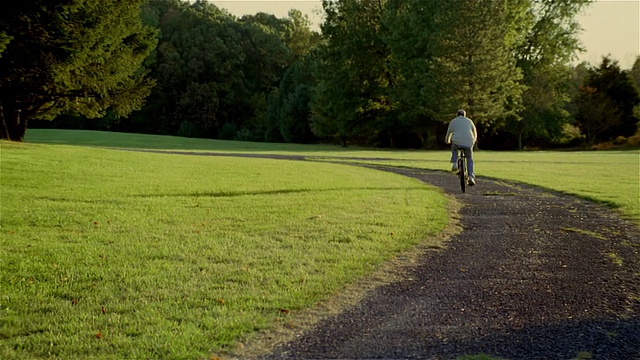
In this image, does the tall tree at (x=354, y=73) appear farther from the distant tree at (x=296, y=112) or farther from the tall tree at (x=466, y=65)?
the tall tree at (x=466, y=65)

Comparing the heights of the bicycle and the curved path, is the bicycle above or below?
above

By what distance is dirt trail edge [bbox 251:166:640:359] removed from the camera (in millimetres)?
3975

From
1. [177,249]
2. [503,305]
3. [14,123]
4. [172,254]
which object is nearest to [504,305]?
[503,305]

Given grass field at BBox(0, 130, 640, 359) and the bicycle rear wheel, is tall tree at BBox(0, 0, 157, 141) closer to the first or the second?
grass field at BBox(0, 130, 640, 359)

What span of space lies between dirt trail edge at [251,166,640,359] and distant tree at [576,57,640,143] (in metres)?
48.9

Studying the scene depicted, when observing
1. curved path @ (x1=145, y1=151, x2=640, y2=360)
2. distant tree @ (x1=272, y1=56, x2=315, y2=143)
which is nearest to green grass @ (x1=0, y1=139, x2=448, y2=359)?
curved path @ (x1=145, y1=151, x2=640, y2=360)

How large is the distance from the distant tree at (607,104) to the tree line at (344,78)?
5.2 inches

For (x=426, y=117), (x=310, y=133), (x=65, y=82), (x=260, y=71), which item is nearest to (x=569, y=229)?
(x=65, y=82)

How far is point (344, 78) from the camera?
52.8 meters

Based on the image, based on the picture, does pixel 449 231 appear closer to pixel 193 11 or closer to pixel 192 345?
pixel 192 345

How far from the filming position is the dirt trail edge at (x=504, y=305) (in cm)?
397

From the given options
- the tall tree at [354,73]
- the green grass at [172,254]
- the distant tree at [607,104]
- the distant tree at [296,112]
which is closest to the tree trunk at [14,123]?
the green grass at [172,254]

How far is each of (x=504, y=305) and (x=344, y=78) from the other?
1933 inches

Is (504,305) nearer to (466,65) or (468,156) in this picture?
(468,156)
